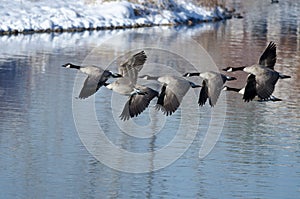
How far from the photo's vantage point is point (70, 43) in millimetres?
28203

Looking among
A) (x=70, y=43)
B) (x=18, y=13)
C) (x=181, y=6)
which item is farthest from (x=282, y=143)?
(x=181, y=6)

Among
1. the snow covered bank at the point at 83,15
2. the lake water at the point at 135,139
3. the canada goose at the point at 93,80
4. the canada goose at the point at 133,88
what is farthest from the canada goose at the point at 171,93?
the snow covered bank at the point at 83,15

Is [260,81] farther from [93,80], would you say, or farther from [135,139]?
[135,139]

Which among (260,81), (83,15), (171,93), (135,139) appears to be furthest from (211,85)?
(83,15)

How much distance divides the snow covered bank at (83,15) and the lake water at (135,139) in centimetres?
465

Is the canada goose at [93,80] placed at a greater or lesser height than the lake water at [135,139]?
greater

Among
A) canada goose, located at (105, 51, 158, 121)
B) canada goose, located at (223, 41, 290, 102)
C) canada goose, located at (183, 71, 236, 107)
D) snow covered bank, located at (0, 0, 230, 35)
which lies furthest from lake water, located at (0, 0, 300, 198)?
snow covered bank, located at (0, 0, 230, 35)

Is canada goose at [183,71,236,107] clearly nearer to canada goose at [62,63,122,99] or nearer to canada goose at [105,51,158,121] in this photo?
canada goose at [105,51,158,121]

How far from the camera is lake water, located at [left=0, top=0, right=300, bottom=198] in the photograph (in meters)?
13.3

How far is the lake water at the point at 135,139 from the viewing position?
13273mm

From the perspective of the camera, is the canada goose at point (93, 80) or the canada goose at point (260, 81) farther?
the canada goose at point (93, 80)

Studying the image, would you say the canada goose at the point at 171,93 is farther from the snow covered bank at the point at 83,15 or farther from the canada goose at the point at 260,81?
the snow covered bank at the point at 83,15

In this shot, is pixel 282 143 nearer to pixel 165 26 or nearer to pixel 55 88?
pixel 55 88

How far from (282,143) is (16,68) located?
29.5ft
